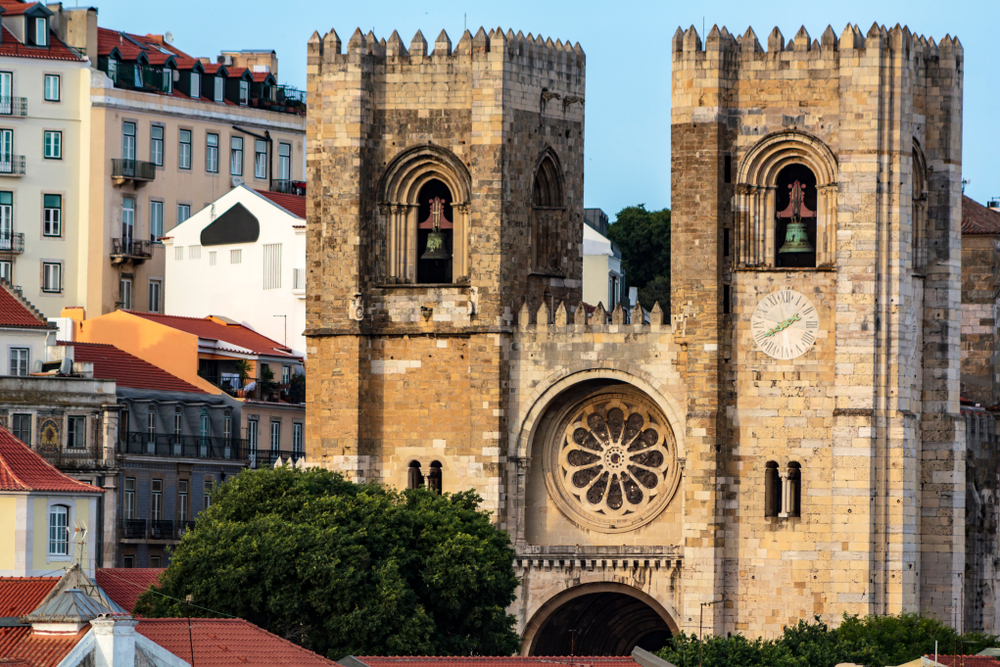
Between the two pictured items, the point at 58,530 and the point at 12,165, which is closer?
the point at 58,530

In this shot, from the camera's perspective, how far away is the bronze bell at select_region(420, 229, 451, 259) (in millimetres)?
101062

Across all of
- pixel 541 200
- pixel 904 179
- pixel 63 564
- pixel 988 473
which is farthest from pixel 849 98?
pixel 63 564

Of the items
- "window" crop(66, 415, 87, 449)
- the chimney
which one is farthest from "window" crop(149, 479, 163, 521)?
the chimney

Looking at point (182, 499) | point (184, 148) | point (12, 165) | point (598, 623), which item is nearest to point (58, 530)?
point (598, 623)

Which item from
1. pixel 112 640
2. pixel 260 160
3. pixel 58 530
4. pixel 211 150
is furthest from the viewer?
pixel 260 160

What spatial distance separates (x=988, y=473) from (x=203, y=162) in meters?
44.8

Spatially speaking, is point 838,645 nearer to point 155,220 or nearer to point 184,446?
point 184,446

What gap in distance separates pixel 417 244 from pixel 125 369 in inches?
830

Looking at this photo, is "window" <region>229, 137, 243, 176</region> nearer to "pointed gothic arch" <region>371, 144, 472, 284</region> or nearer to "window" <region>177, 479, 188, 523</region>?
"window" <region>177, 479, 188, 523</region>

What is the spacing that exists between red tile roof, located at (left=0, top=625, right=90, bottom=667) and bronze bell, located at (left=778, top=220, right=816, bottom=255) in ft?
123

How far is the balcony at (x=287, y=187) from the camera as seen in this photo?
145 meters

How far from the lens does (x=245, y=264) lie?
13225 cm

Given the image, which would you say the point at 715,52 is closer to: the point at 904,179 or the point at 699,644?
the point at 904,179

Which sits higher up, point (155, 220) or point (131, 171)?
point (131, 171)
